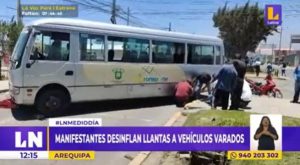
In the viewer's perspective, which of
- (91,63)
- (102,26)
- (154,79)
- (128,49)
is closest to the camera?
(91,63)

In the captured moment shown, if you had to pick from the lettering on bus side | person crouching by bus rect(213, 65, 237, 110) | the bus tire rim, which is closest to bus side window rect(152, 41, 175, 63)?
the lettering on bus side

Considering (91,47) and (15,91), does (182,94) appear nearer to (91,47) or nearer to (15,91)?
(91,47)

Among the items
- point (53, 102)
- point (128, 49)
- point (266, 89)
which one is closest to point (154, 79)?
point (128, 49)

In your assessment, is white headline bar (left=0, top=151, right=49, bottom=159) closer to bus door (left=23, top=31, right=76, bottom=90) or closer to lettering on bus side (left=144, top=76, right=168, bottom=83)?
bus door (left=23, top=31, right=76, bottom=90)

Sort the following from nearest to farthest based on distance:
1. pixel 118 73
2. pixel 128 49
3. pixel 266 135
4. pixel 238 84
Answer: pixel 266 135 < pixel 238 84 < pixel 118 73 < pixel 128 49

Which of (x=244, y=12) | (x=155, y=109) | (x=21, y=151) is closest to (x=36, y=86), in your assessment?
(x=155, y=109)

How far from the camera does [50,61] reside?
12.5 metres

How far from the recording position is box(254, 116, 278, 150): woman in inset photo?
5.23 m

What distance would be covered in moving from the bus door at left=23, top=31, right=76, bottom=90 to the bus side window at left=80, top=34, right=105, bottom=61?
42 centimetres

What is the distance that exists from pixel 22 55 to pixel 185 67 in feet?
22.1

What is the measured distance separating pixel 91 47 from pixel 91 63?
1.50 feet

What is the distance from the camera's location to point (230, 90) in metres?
13.0

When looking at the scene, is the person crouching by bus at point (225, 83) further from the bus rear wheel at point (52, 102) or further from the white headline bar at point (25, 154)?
the white headline bar at point (25, 154)

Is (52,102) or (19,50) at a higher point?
(19,50)
